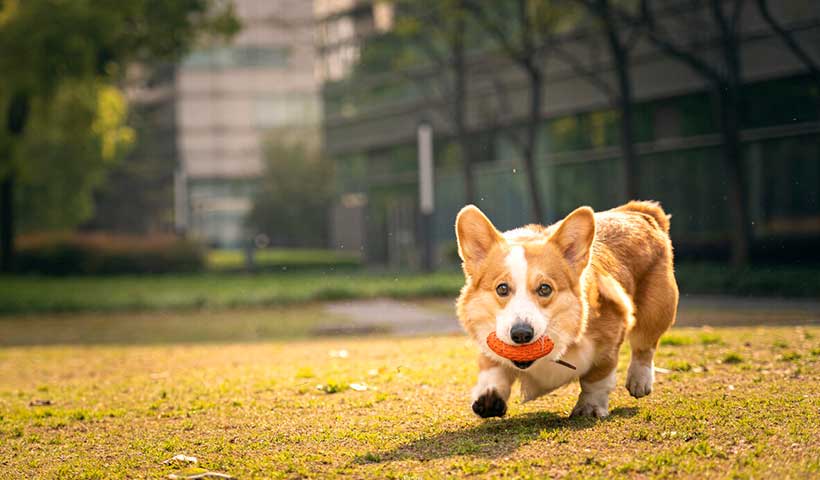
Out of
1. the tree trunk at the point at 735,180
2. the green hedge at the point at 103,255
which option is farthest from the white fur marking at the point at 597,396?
the green hedge at the point at 103,255

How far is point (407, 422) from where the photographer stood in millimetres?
6379

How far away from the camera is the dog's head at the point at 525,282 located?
5.33 m

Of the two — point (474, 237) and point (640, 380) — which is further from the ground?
point (474, 237)

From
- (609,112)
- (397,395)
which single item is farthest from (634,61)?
(397,395)

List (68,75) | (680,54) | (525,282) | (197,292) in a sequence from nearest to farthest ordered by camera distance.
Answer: (525,282) → (680,54) → (197,292) → (68,75)

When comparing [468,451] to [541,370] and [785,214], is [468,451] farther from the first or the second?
[785,214]

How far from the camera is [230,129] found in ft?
267

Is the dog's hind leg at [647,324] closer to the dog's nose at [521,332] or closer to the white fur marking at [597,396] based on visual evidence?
the white fur marking at [597,396]

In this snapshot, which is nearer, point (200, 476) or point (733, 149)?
point (200, 476)

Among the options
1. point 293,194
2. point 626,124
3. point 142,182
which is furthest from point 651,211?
point 142,182

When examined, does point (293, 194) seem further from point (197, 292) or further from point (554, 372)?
point (554, 372)

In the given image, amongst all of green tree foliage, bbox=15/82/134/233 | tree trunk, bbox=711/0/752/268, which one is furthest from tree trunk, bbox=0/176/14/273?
tree trunk, bbox=711/0/752/268

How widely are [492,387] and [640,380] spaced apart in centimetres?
128

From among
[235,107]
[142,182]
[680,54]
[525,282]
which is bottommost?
[525,282]
